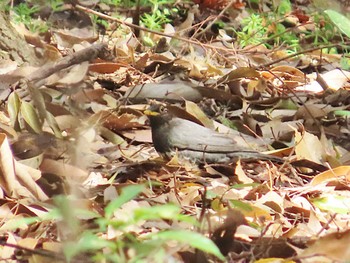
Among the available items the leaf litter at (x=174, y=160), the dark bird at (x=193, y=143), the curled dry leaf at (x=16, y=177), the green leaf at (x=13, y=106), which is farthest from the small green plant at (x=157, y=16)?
the curled dry leaf at (x=16, y=177)

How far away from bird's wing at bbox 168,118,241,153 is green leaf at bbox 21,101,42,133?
63 centimetres

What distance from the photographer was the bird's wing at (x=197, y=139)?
3.66 m

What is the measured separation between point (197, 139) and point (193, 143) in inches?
1.3

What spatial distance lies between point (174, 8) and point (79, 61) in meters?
2.51

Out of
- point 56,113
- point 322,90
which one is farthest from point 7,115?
point 322,90

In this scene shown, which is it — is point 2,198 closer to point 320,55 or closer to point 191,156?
point 191,156

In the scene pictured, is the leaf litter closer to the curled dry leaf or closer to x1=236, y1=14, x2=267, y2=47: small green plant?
the curled dry leaf

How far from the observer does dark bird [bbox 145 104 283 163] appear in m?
3.60

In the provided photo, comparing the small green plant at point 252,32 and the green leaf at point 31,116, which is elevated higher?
the green leaf at point 31,116

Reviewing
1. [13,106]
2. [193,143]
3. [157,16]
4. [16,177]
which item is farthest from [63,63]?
[157,16]

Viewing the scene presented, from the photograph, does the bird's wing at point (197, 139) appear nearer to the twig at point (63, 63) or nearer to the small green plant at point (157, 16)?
the twig at point (63, 63)

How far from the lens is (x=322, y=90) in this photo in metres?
4.59

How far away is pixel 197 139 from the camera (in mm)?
3707

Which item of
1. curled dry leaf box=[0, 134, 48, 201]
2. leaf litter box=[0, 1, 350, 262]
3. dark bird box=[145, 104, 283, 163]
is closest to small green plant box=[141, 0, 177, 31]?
leaf litter box=[0, 1, 350, 262]
